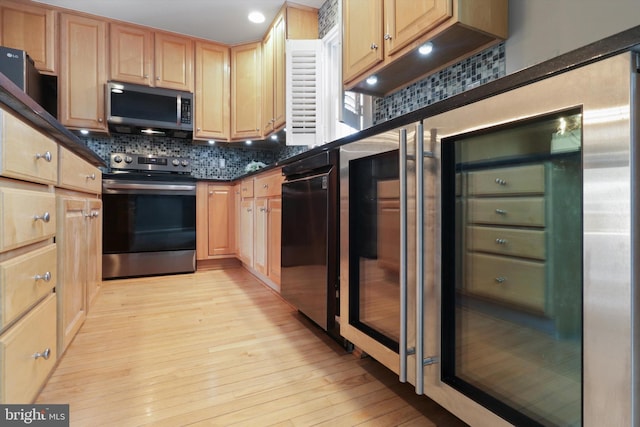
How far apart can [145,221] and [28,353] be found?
217cm

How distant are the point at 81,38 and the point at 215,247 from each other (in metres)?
2.35

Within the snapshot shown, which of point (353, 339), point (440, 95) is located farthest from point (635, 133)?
point (440, 95)

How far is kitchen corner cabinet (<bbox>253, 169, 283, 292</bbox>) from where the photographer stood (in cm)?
207

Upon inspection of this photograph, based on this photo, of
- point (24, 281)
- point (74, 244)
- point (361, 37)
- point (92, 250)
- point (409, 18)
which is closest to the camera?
point (24, 281)

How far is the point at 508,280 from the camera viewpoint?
735 millimetres

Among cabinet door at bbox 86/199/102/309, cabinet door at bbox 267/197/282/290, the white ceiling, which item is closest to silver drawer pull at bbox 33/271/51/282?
cabinet door at bbox 86/199/102/309

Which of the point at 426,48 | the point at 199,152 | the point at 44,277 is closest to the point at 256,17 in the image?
the point at 199,152

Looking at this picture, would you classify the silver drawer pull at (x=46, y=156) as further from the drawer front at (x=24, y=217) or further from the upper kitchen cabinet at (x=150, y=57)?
the upper kitchen cabinet at (x=150, y=57)

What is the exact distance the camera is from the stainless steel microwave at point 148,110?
2.94 meters

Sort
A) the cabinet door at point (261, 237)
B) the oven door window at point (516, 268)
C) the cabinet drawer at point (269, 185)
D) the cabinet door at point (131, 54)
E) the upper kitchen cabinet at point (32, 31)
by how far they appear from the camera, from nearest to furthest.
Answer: the oven door window at point (516, 268) → the cabinet drawer at point (269, 185) → the cabinet door at point (261, 237) → the upper kitchen cabinet at point (32, 31) → the cabinet door at point (131, 54)

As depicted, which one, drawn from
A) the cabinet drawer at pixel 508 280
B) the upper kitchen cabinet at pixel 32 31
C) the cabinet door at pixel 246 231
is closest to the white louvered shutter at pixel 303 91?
the cabinet door at pixel 246 231

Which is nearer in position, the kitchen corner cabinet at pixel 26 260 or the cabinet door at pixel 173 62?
the kitchen corner cabinet at pixel 26 260

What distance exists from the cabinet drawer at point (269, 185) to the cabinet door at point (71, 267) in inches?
41.8

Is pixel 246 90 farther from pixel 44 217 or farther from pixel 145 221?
pixel 44 217
